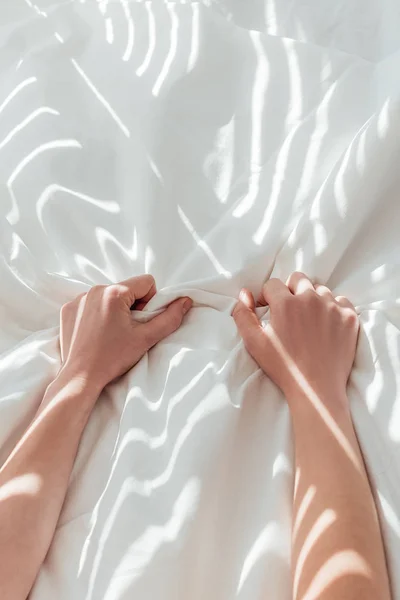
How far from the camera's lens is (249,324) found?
1.04 m

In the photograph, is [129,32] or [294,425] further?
[129,32]

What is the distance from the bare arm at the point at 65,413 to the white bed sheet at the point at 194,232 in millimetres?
23

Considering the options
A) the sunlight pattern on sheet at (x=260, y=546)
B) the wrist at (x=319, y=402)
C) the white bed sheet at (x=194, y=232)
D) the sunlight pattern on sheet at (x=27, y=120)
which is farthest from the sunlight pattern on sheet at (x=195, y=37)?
the sunlight pattern on sheet at (x=260, y=546)

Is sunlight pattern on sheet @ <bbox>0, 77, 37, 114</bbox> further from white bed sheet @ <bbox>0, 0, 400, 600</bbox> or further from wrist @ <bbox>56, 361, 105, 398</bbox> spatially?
wrist @ <bbox>56, 361, 105, 398</bbox>

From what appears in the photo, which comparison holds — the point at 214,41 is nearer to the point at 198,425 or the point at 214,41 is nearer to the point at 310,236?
the point at 310,236

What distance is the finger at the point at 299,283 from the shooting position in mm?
1068

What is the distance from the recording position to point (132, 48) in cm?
142

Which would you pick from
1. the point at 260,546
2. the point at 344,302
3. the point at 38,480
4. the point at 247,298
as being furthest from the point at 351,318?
the point at 38,480

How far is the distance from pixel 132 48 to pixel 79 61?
11 cm

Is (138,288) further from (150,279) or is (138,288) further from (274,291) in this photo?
(274,291)

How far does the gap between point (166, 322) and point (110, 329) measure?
82 millimetres

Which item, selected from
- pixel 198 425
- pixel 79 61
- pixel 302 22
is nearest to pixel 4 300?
pixel 198 425

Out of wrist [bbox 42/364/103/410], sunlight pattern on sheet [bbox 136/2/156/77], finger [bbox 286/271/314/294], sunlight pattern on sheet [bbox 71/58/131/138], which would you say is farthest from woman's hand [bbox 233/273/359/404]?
sunlight pattern on sheet [bbox 136/2/156/77]

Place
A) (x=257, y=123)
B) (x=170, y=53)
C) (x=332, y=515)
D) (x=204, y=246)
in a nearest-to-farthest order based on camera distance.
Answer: (x=332, y=515) < (x=204, y=246) < (x=257, y=123) < (x=170, y=53)
